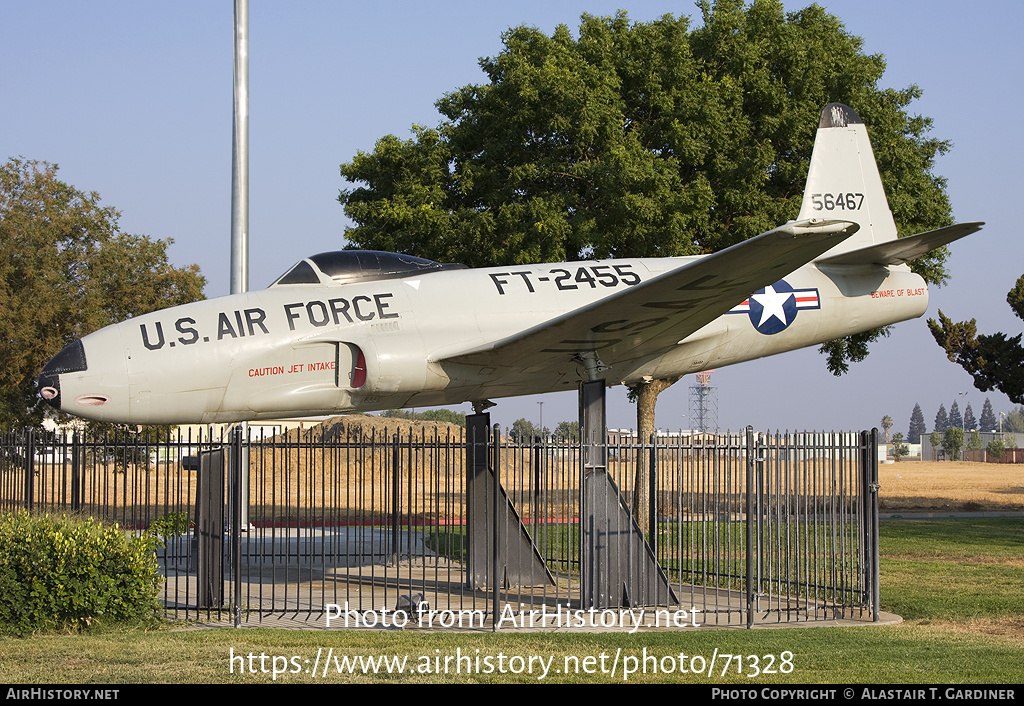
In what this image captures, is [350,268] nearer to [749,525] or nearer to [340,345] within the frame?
[340,345]

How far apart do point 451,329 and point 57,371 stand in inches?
180

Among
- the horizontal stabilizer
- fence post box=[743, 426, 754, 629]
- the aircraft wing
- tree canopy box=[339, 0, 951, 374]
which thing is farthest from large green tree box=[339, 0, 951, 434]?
fence post box=[743, 426, 754, 629]

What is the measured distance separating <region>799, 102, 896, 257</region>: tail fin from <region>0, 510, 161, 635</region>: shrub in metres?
11.3

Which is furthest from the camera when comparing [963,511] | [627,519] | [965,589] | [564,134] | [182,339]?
[963,511]

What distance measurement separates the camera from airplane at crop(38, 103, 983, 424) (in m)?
11.5

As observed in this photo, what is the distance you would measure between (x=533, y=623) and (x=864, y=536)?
4.53m

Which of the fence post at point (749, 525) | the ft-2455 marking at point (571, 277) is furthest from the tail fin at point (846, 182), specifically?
the fence post at point (749, 525)

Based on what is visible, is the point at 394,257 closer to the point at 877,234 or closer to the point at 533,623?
the point at 533,623

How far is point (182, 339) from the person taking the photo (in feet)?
38.7

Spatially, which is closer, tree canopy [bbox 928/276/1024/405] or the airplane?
the airplane

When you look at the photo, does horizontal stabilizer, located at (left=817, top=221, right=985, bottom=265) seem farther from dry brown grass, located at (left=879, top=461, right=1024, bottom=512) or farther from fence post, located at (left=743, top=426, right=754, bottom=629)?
dry brown grass, located at (left=879, top=461, right=1024, bottom=512)

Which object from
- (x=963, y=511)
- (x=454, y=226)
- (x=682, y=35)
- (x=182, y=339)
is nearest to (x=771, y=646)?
(x=182, y=339)

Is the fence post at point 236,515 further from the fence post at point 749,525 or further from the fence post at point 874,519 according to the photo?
the fence post at point 874,519

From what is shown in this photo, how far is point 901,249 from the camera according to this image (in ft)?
46.1
